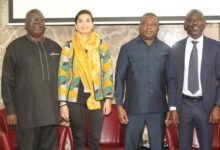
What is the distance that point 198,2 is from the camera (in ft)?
13.1

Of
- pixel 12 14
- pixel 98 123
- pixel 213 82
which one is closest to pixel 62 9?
pixel 12 14

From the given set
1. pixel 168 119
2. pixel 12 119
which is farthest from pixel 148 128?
pixel 12 119

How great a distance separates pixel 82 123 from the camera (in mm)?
3023

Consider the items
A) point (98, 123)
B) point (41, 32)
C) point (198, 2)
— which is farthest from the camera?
point (198, 2)

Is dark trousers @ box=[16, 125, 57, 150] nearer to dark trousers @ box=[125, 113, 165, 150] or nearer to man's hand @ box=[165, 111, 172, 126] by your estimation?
dark trousers @ box=[125, 113, 165, 150]

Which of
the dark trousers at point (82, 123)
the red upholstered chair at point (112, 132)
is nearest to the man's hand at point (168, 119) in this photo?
the dark trousers at point (82, 123)

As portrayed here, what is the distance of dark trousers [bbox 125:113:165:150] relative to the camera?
316cm

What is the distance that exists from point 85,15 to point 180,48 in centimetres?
90

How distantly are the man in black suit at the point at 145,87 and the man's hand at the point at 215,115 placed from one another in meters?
0.41

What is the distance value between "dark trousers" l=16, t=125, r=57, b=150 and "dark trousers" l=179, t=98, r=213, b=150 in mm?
1154

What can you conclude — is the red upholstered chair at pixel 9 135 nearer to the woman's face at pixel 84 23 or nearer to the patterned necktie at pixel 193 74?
the woman's face at pixel 84 23

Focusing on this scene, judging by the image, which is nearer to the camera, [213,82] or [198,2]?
[213,82]

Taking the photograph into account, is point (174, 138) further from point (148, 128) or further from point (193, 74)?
point (193, 74)

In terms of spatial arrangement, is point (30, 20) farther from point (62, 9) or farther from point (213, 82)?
point (213, 82)
